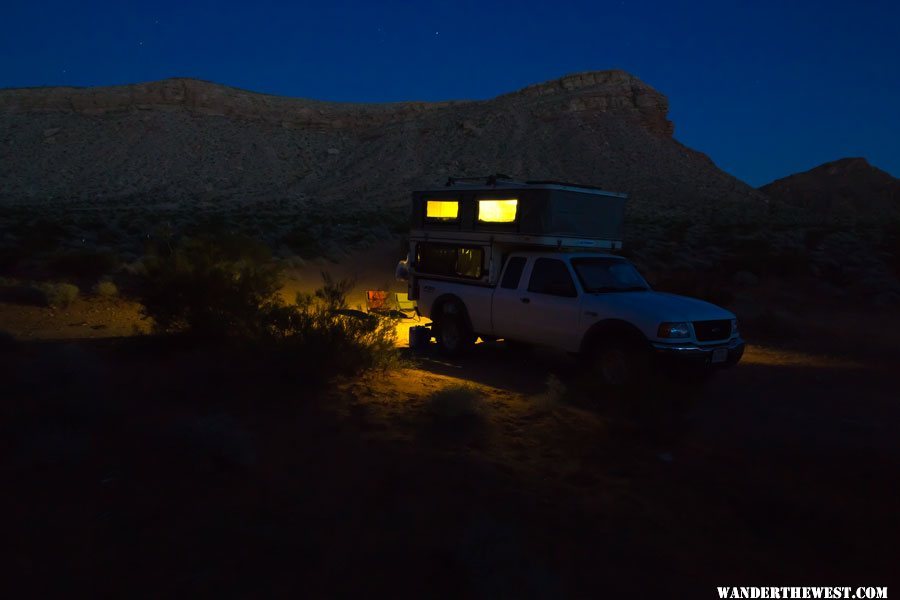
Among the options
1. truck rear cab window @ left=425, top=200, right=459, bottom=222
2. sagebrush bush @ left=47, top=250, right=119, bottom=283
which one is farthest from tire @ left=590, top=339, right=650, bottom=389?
sagebrush bush @ left=47, top=250, right=119, bottom=283

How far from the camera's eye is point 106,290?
14.9 meters

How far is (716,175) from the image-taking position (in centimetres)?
6881

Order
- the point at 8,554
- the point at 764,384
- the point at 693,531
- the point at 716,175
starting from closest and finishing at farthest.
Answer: the point at 8,554 < the point at 693,531 < the point at 764,384 < the point at 716,175

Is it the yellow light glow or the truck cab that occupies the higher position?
the yellow light glow

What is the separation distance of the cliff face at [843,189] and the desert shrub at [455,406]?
88576mm

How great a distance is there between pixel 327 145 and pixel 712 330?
258 ft

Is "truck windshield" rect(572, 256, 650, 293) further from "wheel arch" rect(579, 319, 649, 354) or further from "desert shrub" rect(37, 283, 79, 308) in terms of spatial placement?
"desert shrub" rect(37, 283, 79, 308)

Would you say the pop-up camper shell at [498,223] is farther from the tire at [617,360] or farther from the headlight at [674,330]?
the headlight at [674,330]

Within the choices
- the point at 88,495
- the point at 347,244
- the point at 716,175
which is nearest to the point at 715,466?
the point at 88,495

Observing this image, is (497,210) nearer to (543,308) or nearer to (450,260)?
A: (450,260)

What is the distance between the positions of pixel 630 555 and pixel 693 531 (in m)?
0.61

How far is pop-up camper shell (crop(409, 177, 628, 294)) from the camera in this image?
934cm

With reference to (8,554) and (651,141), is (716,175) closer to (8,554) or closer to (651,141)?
(651,141)

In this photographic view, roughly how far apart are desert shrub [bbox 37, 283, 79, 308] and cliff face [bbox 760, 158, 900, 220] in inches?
3424
